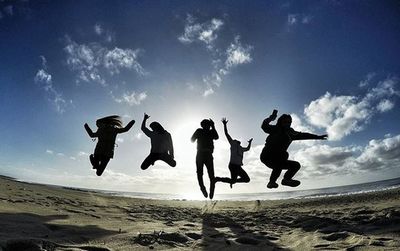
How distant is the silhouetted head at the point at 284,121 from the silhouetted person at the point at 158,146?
10.1 feet

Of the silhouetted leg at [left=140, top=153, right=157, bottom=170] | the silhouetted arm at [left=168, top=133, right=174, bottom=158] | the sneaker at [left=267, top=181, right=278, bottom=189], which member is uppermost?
the silhouetted arm at [left=168, top=133, right=174, bottom=158]

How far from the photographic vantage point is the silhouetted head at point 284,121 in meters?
8.01

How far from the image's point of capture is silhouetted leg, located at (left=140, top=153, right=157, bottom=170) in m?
9.03

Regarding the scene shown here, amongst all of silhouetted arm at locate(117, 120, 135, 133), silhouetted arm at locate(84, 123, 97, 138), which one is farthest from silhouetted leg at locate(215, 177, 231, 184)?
silhouetted arm at locate(84, 123, 97, 138)

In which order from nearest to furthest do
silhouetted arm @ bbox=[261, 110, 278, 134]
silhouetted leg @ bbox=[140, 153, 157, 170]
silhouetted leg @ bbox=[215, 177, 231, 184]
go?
silhouetted arm @ bbox=[261, 110, 278, 134]
silhouetted leg @ bbox=[140, 153, 157, 170]
silhouetted leg @ bbox=[215, 177, 231, 184]

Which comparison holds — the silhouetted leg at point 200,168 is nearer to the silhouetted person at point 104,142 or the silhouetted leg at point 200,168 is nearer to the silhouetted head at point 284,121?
the silhouetted person at point 104,142

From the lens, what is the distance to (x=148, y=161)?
9.12 m

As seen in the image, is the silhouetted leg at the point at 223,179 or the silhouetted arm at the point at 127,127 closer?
the silhouetted arm at the point at 127,127

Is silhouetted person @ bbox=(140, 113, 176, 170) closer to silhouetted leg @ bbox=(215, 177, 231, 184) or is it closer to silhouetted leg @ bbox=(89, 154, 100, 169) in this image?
silhouetted leg @ bbox=(89, 154, 100, 169)

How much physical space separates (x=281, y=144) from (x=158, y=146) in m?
3.32

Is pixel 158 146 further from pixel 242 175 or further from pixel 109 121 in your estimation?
pixel 242 175

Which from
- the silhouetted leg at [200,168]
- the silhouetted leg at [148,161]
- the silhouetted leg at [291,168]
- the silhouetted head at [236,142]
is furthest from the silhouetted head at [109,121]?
the silhouetted leg at [291,168]

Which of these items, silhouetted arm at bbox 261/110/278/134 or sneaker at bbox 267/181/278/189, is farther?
sneaker at bbox 267/181/278/189

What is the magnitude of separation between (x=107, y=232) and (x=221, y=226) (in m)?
2.62
